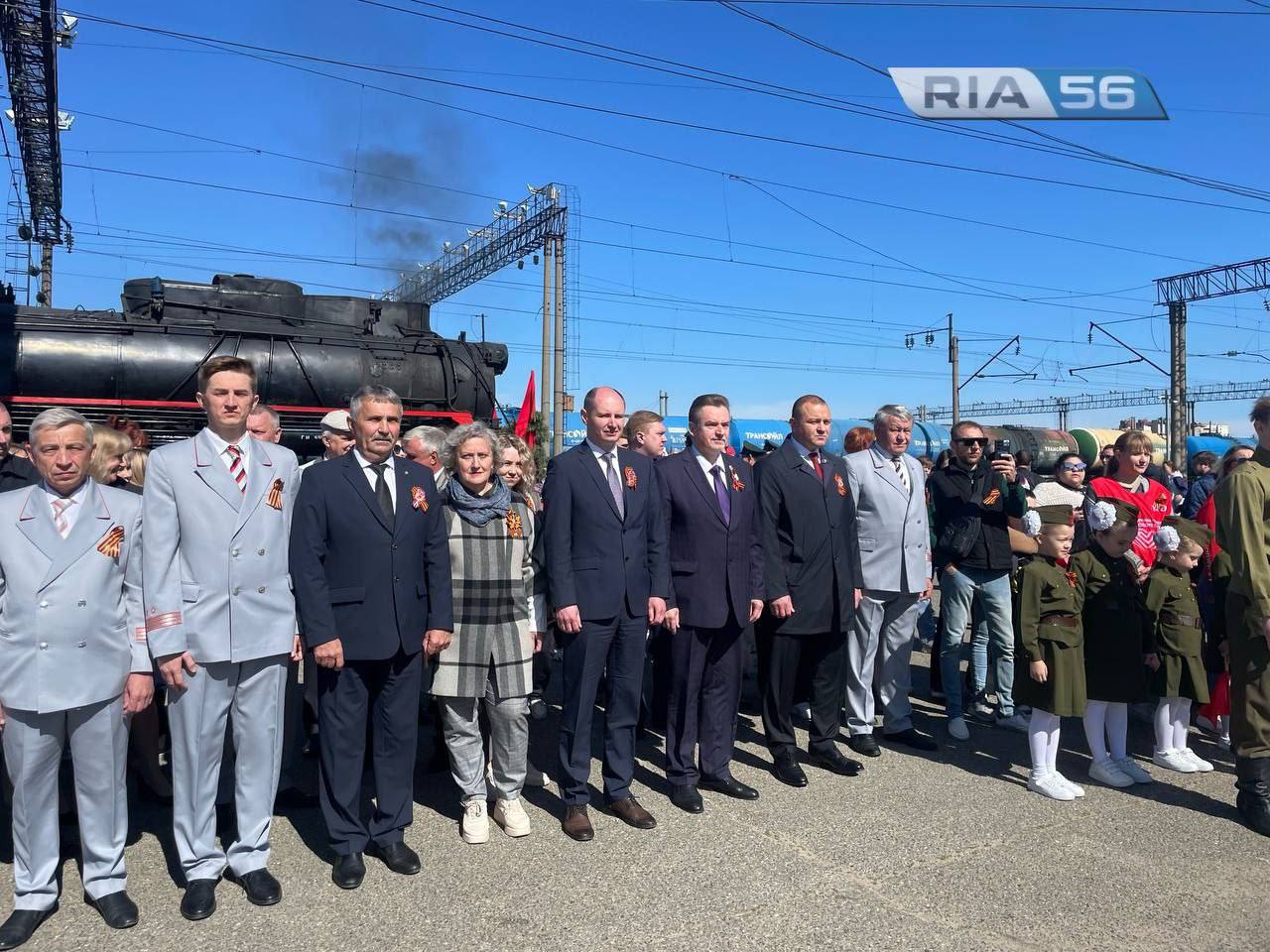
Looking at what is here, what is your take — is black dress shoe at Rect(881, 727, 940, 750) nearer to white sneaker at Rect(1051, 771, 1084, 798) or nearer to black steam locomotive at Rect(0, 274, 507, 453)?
white sneaker at Rect(1051, 771, 1084, 798)

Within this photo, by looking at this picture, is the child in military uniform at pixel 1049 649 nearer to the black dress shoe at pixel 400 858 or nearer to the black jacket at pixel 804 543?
the black jacket at pixel 804 543

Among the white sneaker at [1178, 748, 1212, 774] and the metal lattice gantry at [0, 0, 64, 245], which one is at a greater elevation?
the metal lattice gantry at [0, 0, 64, 245]

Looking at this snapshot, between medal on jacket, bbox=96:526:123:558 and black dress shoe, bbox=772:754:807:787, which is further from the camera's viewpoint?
black dress shoe, bbox=772:754:807:787

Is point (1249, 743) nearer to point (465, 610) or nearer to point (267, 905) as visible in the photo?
point (465, 610)

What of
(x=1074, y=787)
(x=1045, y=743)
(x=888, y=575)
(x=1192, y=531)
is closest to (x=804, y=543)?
(x=888, y=575)

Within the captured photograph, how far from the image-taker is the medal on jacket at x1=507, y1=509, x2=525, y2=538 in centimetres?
413

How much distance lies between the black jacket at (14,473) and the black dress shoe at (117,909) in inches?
72.5

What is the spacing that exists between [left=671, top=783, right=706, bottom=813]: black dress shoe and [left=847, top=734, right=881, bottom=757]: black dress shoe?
4.20 ft

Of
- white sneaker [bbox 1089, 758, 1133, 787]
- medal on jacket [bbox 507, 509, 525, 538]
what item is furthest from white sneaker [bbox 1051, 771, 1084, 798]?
medal on jacket [bbox 507, 509, 525, 538]

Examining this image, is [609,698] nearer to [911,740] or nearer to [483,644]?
[483,644]

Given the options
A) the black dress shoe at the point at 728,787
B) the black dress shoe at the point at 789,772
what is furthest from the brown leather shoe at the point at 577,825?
the black dress shoe at the point at 789,772

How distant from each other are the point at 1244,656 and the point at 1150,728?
171 cm

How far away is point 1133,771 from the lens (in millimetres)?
4715

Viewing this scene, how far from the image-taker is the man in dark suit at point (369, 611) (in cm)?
355
